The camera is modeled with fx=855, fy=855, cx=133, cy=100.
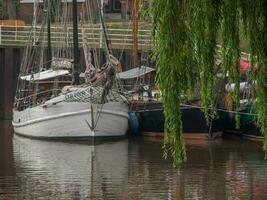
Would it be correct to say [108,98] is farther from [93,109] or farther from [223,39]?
[223,39]

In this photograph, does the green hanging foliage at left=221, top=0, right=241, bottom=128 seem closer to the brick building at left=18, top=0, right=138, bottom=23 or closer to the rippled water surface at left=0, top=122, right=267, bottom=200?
the rippled water surface at left=0, top=122, right=267, bottom=200

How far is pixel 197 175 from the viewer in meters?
23.1

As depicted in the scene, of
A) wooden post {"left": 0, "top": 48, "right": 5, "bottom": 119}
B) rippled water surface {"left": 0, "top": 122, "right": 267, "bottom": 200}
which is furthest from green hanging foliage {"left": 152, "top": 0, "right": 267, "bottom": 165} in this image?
wooden post {"left": 0, "top": 48, "right": 5, "bottom": 119}

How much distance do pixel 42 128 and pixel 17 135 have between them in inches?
120

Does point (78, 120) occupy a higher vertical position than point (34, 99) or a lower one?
lower

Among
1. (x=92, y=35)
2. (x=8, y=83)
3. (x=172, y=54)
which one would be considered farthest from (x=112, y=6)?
(x=172, y=54)

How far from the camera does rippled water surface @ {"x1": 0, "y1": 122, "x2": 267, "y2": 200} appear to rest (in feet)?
64.2

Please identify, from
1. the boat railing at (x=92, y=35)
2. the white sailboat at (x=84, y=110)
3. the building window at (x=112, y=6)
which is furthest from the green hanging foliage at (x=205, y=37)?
the building window at (x=112, y=6)

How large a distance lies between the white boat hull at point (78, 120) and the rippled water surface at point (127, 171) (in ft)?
2.95

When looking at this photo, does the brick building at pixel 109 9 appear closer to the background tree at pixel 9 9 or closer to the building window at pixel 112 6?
the building window at pixel 112 6

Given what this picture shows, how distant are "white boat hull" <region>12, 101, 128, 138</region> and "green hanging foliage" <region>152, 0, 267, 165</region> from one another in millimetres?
24141

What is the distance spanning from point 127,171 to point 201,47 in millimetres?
14371

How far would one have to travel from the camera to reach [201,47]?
10.3 metres

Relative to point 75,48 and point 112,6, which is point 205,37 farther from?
point 112,6
